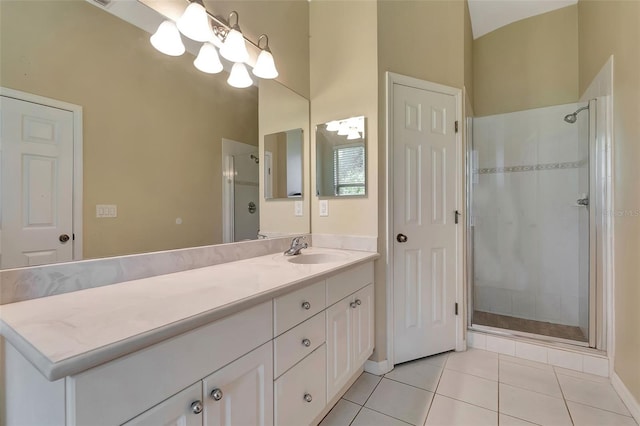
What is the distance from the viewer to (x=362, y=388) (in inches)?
64.7

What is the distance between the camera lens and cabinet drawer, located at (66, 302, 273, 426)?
527mm

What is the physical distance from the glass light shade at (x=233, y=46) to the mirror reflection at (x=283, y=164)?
48cm

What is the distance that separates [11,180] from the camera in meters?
0.79

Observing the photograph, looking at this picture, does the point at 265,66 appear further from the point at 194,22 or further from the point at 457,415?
the point at 457,415

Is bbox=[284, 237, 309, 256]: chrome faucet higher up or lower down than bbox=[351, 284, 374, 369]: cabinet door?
higher up

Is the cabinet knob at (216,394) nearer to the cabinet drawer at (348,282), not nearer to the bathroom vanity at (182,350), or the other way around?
the bathroom vanity at (182,350)

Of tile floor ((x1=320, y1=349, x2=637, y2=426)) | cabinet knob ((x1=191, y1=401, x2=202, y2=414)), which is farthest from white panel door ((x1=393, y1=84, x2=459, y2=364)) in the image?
cabinet knob ((x1=191, y1=401, x2=202, y2=414))

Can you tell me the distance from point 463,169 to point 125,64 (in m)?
2.11

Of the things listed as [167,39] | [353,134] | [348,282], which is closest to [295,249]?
[348,282]

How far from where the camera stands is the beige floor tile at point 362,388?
1.55m

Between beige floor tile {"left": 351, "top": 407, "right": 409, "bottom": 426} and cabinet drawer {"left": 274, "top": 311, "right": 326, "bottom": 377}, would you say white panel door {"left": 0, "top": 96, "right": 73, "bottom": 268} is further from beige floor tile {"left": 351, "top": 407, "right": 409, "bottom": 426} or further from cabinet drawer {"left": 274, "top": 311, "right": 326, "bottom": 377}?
beige floor tile {"left": 351, "top": 407, "right": 409, "bottom": 426}

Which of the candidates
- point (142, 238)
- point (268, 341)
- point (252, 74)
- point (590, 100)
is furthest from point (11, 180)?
point (590, 100)

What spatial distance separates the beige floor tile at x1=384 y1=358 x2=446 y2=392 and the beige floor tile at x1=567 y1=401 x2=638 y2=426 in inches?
25.8

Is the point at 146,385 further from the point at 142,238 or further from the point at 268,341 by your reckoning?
the point at 142,238
